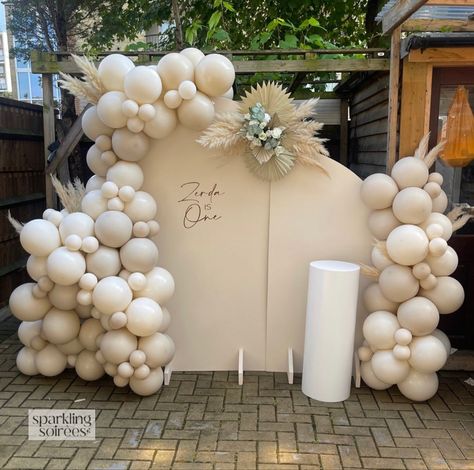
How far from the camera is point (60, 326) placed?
3.39 m

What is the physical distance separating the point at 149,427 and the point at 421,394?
180cm

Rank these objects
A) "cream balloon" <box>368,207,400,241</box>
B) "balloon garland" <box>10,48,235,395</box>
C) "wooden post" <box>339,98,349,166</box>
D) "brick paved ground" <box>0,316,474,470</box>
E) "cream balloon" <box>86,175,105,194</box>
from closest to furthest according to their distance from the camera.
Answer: "brick paved ground" <box>0,316,474,470</box>, "balloon garland" <box>10,48,235,395</box>, "cream balloon" <box>368,207,400,241</box>, "cream balloon" <box>86,175,105,194</box>, "wooden post" <box>339,98,349,166</box>

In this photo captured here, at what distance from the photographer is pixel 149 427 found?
3000mm

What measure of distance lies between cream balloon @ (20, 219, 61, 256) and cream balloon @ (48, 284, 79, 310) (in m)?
0.26

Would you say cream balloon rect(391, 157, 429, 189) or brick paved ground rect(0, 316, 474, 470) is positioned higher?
cream balloon rect(391, 157, 429, 189)

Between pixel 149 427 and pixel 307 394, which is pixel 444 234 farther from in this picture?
pixel 149 427

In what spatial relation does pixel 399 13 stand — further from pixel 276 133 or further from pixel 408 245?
pixel 408 245

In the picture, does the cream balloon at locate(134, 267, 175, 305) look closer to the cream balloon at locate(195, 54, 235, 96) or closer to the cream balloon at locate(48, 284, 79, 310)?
the cream balloon at locate(48, 284, 79, 310)

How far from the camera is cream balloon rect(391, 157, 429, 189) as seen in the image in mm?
3301

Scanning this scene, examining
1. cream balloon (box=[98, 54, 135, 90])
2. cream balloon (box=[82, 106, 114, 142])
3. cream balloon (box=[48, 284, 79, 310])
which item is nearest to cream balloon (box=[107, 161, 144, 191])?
cream balloon (box=[82, 106, 114, 142])

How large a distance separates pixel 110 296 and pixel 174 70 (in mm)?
1524

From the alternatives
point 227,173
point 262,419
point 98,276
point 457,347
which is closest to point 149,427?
point 262,419

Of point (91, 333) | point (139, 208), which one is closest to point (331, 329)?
point (139, 208)

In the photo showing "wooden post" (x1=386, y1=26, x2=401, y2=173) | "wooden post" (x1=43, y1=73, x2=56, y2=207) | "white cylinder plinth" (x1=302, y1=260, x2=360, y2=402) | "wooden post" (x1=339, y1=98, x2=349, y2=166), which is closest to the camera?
"white cylinder plinth" (x1=302, y1=260, x2=360, y2=402)
